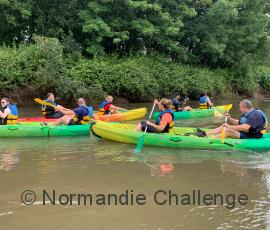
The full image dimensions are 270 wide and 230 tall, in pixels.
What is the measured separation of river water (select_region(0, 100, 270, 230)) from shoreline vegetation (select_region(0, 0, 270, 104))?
8228mm

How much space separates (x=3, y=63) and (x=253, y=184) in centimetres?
1338

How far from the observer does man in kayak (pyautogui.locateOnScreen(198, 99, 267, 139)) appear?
8.08 meters

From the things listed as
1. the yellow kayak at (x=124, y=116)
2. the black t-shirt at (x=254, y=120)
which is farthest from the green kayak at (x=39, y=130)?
the black t-shirt at (x=254, y=120)

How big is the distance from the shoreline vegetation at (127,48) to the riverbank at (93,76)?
1.7 inches

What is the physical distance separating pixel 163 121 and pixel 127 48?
14.8 m

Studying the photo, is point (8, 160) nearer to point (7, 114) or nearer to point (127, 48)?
point (7, 114)

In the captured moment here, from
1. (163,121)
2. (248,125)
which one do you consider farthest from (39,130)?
(248,125)

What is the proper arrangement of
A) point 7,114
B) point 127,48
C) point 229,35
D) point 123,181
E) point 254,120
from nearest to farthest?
point 123,181 → point 254,120 → point 7,114 → point 127,48 → point 229,35

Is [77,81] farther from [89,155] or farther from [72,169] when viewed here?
[72,169]

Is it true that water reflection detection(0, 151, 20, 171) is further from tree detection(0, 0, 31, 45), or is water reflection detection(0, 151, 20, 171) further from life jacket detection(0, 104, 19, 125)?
tree detection(0, 0, 31, 45)

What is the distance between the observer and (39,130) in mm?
9883

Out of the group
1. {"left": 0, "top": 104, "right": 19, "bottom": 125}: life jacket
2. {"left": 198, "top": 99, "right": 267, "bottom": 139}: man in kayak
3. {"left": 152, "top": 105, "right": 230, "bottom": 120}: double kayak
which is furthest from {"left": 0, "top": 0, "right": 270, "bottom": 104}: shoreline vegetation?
{"left": 198, "top": 99, "right": 267, "bottom": 139}: man in kayak

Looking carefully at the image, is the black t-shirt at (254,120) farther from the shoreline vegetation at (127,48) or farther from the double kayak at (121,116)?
the shoreline vegetation at (127,48)

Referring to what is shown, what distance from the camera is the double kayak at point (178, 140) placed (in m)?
8.16
